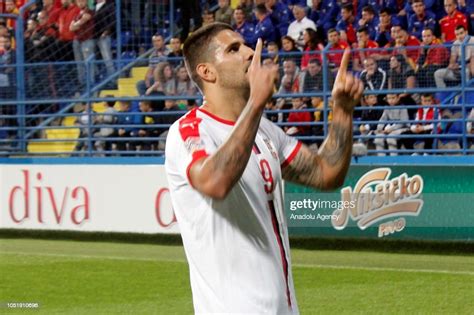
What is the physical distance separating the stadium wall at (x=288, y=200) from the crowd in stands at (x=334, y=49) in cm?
97

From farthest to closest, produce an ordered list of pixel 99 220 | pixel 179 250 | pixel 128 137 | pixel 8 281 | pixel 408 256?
pixel 128 137 → pixel 99 220 → pixel 179 250 → pixel 408 256 → pixel 8 281

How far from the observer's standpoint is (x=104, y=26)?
65.7 ft

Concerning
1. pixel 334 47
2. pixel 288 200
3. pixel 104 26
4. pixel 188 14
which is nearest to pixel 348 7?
pixel 334 47

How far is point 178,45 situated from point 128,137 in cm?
165

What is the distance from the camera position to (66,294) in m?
10.5

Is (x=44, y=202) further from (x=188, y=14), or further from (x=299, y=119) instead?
(x=188, y=14)

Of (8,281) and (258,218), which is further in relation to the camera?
(8,281)

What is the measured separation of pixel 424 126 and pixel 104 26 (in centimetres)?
777

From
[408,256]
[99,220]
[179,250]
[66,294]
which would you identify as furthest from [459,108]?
[66,294]

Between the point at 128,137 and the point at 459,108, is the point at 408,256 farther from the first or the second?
the point at 128,137

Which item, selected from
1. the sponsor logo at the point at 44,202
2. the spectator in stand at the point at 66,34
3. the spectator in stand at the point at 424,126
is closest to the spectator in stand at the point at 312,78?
the spectator in stand at the point at 424,126

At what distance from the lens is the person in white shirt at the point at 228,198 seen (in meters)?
3.84

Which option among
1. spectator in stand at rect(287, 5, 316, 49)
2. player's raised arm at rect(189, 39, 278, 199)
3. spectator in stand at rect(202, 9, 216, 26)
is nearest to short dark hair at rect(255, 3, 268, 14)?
spectator in stand at rect(287, 5, 316, 49)

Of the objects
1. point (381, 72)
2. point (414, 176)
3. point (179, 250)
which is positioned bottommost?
point (179, 250)
